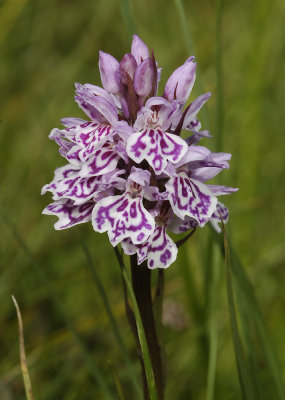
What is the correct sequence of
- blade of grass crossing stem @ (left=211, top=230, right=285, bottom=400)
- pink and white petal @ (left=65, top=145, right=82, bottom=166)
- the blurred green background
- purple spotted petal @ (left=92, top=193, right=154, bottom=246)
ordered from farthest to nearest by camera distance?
the blurred green background → blade of grass crossing stem @ (left=211, top=230, right=285, bottom=400) → pink and white petal @ (left=65, top=145, right=82, bottom=166) → purple spotted petal @ (left=92, top=193, right=154, bottom=246)

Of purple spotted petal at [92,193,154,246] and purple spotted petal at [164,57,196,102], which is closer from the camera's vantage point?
purple spotted petal at [92,193,154,246]

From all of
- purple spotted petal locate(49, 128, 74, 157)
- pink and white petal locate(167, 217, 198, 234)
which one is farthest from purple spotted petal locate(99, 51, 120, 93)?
pink and white petal locate(167, 217, 198, 234)

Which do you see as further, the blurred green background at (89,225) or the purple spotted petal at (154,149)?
the blurred green background at (89,225)

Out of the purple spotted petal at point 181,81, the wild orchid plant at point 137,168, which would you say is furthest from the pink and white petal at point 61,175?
the purple spotted petal at point 181,81

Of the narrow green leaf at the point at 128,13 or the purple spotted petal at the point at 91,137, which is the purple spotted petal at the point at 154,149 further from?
the narrow green leaf at the point at 128,13

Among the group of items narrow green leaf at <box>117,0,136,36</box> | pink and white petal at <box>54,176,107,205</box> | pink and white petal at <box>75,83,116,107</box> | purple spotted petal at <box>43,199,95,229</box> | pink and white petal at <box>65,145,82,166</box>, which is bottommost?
purple spotted petal at <box>43,199,95,229</box>

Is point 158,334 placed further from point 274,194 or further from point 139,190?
point 274,194

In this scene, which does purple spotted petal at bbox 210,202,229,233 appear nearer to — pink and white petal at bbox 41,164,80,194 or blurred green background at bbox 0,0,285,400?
blurred green background at bbox 0,0,285,400
